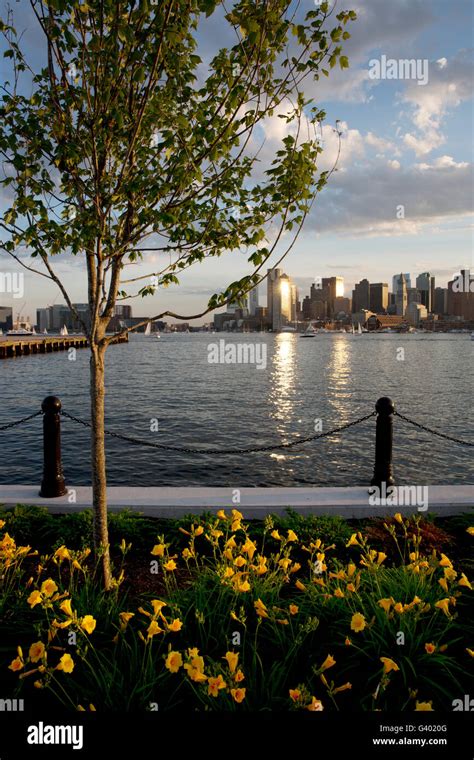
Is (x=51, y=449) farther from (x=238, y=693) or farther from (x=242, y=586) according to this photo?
(x=238, y=693)

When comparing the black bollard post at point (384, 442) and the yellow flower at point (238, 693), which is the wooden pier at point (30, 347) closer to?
the black bollard post at point (384, 442)

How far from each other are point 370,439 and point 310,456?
466 centimetres

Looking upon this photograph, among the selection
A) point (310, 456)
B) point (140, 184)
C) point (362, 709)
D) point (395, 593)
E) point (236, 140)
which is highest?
point (236, 140)

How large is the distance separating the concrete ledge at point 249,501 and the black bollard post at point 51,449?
0.16 m

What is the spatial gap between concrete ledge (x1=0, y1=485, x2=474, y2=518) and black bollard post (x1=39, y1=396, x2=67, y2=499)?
16 cm

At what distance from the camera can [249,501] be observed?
769 cm

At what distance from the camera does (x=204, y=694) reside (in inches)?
131

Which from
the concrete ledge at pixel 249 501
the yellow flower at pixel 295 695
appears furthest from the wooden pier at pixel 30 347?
the yellow flower at pixel 295 695

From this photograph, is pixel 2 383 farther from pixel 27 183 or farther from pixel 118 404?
pixel 27 183

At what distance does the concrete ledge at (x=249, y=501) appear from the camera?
7.44 m

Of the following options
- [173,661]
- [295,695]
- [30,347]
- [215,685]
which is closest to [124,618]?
[173,661]

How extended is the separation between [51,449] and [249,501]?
3041 mm

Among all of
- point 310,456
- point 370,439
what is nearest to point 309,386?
point 370,439

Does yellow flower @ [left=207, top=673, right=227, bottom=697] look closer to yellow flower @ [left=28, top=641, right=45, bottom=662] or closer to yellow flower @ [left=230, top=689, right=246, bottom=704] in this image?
yellow flower @ [left=230, top=689, right=246, bottom=704]
